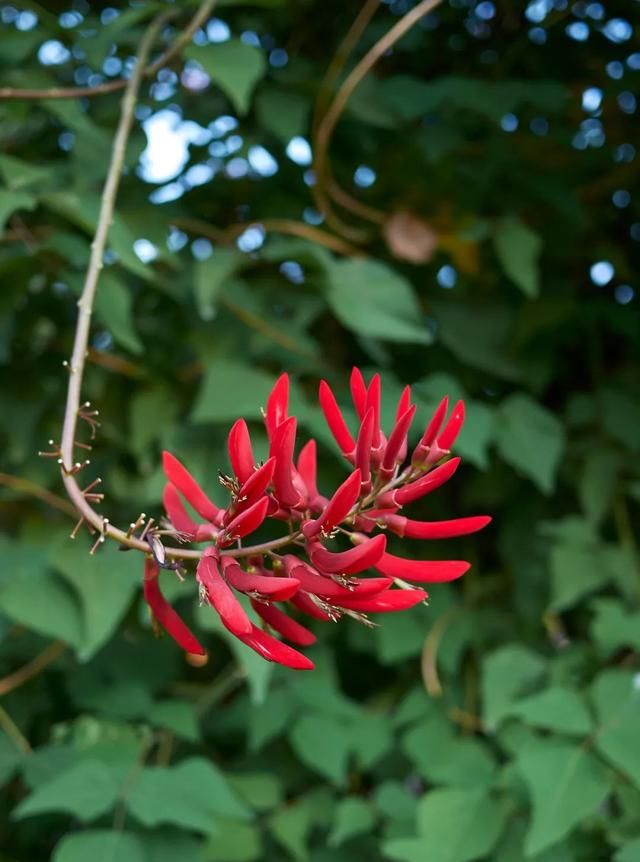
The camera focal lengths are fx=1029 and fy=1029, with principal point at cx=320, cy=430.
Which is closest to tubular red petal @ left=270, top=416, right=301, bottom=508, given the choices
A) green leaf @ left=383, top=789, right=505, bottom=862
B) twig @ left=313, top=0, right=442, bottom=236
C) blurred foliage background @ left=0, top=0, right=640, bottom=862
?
blurred foliage background @ left=0, top=0, right=640, bottom=862

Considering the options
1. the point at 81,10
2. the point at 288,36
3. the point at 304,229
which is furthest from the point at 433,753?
the point at 81,10

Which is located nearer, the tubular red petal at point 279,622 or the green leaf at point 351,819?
the tubular red petal at point 279,622

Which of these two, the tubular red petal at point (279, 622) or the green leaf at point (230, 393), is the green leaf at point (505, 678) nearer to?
the green leaf at point (230, 393)

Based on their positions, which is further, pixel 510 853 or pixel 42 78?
pixel 42 78

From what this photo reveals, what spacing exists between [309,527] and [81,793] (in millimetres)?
715

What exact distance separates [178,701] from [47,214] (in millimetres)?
676

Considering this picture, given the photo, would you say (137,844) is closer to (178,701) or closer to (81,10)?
(178,701)

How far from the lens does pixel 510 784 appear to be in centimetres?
120

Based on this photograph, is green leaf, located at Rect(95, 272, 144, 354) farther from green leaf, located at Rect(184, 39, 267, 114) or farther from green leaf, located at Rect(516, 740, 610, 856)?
green leaf, located at Rect(516, 740, 610, 856)

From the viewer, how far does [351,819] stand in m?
1.27

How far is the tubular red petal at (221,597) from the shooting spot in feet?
1.61

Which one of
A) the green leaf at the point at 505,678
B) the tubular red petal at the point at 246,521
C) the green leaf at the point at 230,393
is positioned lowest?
the green leaf at the point at 505,678

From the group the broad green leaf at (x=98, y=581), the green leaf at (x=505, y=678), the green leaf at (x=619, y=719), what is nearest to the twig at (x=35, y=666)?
the broad green leaf at (x=98, y=581)

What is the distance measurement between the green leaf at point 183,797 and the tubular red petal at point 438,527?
0.64m
